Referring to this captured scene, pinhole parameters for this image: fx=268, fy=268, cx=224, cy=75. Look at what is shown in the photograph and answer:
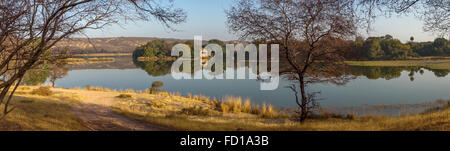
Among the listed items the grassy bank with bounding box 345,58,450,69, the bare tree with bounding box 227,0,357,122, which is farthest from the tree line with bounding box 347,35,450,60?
the bare tree with bounding box 227,0,357,122

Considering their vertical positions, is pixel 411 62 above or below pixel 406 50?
below

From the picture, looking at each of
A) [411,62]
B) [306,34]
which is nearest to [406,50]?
[411,62]

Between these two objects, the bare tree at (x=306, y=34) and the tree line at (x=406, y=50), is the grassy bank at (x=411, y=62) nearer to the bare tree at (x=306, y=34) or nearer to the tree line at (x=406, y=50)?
the tree line at (x=406, y=50)

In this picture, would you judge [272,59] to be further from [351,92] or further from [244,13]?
[351,92]

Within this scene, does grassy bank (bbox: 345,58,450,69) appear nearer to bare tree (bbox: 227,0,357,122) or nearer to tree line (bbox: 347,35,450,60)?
tree line (bbox: 347,35,450,60)

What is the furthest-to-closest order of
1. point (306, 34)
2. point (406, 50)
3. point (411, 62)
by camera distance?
point (406, 50)
point (411, 62)
point (306, 34)

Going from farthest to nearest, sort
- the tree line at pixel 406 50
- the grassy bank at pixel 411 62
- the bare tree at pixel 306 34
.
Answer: the tree line at pixel 406 50 → the grassy bank at pixel 411 62 → the bare tree at pixel 306 34

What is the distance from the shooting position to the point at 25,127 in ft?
20.1

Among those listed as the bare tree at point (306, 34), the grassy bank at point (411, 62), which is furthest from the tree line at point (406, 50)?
the bare tree at point (306, 34)

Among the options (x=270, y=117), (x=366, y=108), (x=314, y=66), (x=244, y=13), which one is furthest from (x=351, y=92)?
(x=244, y=13)

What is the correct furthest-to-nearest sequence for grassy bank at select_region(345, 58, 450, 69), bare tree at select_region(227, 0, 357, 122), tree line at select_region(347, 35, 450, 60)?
tree line at select_region(347, 35, 450, 60) < grassy bank at select_region(345, 58, 450, 69) < bare tree at select_region(227, 0, 357, 122)

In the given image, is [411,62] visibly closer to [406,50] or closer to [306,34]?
[406,50]

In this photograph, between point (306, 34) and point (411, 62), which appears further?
point (411, 62)

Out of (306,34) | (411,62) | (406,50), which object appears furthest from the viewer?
(406,50)
